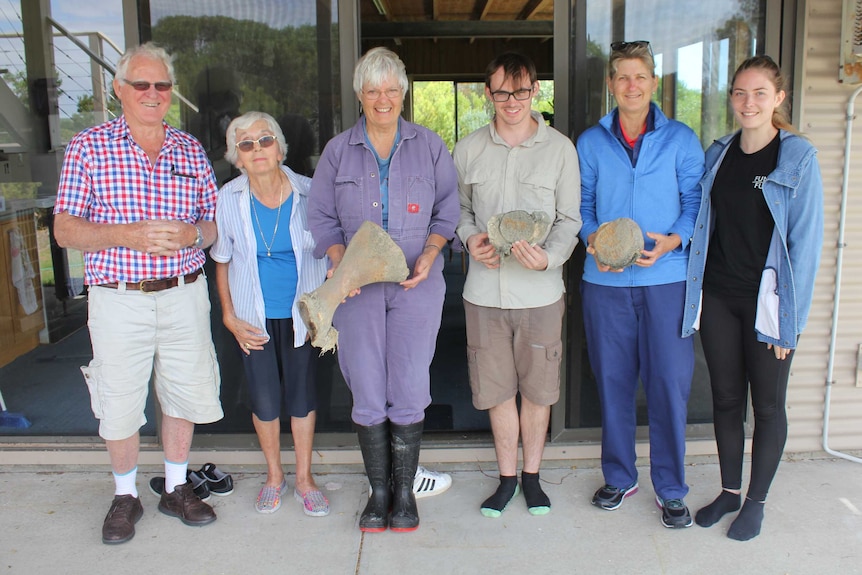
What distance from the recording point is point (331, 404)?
3.23 metres

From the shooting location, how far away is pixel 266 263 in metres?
2.62

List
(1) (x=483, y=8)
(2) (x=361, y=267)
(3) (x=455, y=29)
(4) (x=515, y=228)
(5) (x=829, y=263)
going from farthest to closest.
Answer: (3) (x=455, y=29)
(1) (x=483, y=8)
(5) (x=829, y=263)
(4) (x=515, y=228)
(2) (x=361, y=267)

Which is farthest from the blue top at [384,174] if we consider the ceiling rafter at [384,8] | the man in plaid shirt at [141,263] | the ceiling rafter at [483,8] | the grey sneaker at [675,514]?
the ceiling rafter at [483,8]

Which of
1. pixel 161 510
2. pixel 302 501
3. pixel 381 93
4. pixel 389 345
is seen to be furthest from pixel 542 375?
pixel 161 510

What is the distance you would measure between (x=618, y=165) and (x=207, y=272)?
179 centimetres

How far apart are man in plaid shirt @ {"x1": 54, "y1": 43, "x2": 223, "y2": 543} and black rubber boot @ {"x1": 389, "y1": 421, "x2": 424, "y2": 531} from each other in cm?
72

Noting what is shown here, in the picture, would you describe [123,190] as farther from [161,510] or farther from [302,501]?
[302,501]

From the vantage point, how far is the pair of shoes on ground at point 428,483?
9.58 feet

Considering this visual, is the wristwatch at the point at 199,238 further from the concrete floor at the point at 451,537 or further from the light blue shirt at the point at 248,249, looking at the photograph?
the concrete floor at the point at 451,537

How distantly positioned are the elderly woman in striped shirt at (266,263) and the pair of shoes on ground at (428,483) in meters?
0.43

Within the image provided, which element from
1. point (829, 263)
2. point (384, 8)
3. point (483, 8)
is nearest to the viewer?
point (829, 263)

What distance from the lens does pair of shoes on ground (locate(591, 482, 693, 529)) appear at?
2621 mm

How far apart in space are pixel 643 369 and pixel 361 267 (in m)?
1.15

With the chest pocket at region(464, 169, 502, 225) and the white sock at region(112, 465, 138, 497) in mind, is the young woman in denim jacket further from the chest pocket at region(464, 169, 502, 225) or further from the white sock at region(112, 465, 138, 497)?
the white sock at region(112, 465, 138, 497)
